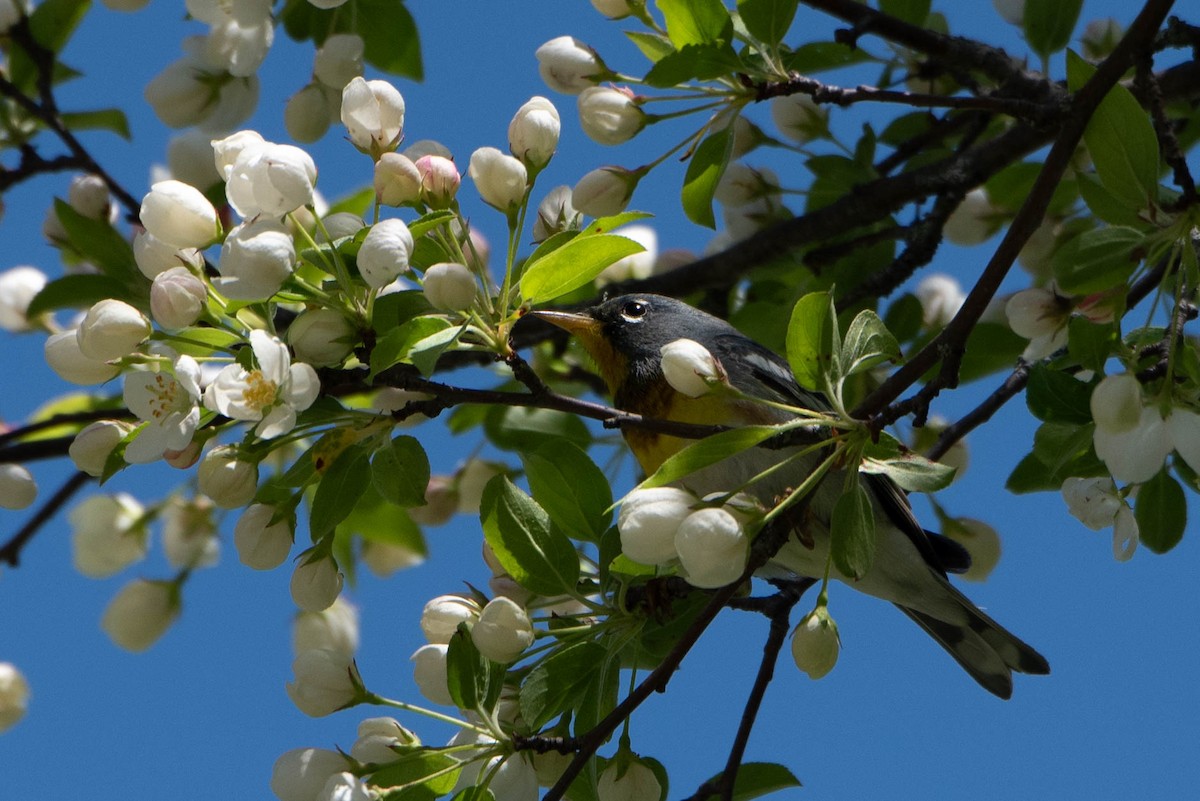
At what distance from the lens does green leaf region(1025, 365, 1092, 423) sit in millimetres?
2564

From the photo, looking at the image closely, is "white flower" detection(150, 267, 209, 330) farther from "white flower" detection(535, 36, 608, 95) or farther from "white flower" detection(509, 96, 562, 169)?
"white flower" detection(535, 36, 608, 95)

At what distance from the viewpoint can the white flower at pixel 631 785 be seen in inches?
104

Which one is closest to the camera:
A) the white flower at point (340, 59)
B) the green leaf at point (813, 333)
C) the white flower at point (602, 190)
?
the green leaf at point (813, 333)

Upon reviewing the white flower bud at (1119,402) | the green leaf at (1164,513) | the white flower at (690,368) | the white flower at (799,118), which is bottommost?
the white flower at (690,368)

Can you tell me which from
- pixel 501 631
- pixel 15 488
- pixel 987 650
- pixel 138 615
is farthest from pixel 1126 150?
pixel 138 615

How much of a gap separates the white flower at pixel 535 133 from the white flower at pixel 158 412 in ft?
2.70

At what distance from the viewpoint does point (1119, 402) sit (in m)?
2.28

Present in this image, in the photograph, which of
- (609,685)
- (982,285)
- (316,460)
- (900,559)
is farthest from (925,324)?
(316,460)

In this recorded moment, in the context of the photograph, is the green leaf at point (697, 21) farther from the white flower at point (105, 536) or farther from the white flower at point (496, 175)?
the white flower at point (105, 536)

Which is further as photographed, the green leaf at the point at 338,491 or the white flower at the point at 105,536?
the white flower at the point at 105,536

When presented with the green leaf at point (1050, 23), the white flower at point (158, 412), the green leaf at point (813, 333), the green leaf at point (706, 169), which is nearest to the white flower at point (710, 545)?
the green leaf at point (813, 333)

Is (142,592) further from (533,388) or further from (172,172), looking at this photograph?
(533,388)

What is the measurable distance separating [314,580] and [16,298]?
2.67 metres

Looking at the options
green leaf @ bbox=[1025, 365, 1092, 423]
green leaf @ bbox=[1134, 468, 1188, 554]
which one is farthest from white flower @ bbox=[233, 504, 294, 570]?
green leaf @ bbox=[1134, 468, 1188, 554]
